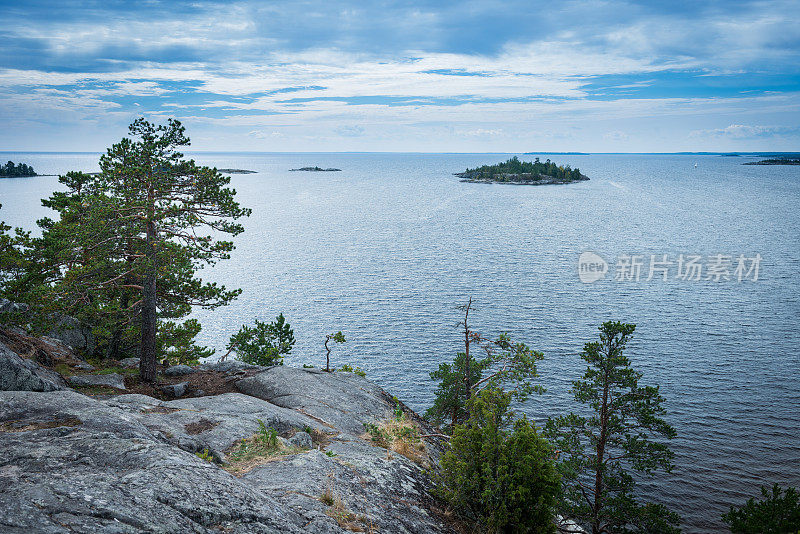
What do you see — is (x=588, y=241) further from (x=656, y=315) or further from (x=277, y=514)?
(x=277, y=514)

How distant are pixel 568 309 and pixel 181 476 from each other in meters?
58.6

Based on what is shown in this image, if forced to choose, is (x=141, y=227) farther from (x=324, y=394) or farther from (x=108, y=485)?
(x=108, y=485)

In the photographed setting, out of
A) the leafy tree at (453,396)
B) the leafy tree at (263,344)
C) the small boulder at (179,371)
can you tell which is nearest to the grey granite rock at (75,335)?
the small boulder at (179,371)

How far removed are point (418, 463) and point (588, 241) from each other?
99.0m

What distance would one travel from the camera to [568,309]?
61250 millimetres

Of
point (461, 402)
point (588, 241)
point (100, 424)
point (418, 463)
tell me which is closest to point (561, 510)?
point (461, 402)

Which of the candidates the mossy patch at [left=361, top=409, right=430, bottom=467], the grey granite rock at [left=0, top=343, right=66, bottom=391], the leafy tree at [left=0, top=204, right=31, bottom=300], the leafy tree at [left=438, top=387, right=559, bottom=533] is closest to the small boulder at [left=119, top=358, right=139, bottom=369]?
the leafy tree at [left=0, top=204, right=31, bottom=300]

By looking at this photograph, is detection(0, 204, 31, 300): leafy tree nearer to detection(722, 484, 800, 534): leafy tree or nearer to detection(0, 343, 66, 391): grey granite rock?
detection(0, 343, 66, 391): grey granite rock

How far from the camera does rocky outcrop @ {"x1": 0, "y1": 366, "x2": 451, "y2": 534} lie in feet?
23.8

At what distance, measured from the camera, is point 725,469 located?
3406cm

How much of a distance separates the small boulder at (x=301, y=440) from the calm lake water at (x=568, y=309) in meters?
27.3

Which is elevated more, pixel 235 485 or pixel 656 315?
pixel 235 485

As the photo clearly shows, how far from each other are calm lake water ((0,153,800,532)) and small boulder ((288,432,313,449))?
27.3 meters

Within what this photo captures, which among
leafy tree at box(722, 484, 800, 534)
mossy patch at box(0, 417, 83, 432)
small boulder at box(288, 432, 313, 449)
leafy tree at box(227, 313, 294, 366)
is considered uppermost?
mossy patch at box(0, 417, 83, 432)
